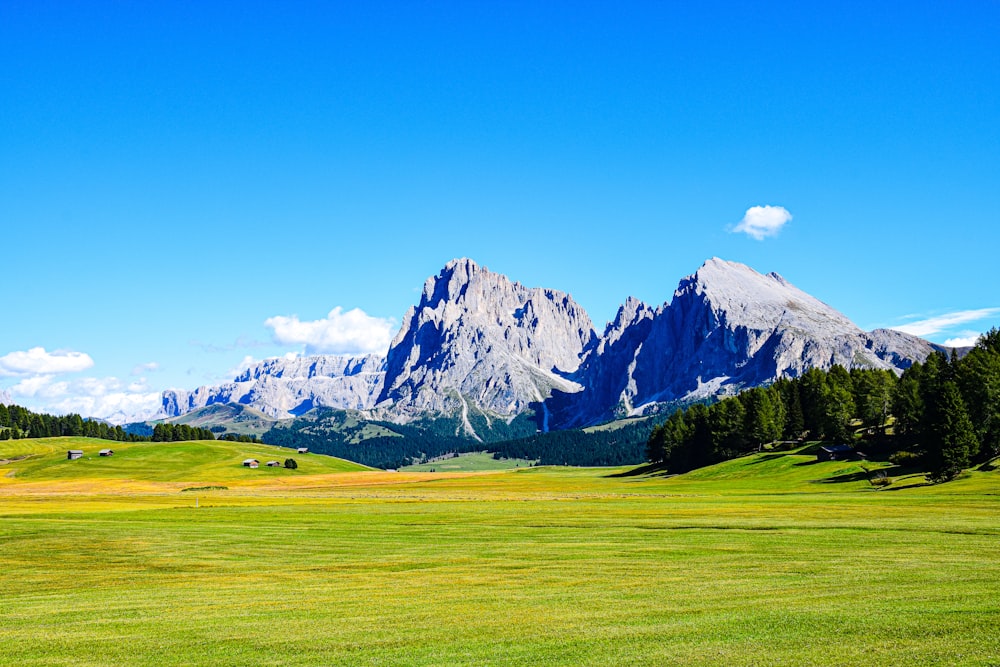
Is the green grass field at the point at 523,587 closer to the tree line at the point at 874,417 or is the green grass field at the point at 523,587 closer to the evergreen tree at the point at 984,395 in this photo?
the tree line at the point at 874,417

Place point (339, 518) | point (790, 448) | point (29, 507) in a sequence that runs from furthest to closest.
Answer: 1. point (790, 448)
2. point (29, 507)
3. point (339, 518)

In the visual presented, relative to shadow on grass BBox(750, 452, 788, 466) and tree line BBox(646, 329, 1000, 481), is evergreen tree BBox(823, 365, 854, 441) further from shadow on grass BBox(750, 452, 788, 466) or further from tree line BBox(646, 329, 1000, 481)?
shadow on grass BBox(750, 452, 788, 466)

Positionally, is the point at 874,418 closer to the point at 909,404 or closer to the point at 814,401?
the point at 814,401

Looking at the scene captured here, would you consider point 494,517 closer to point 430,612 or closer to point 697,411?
point 430,612

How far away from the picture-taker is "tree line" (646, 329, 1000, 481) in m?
86.9

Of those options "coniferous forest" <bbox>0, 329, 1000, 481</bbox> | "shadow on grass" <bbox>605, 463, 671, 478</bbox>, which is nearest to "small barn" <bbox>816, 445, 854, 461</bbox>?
"coniferous forest" <bbox>0, 329, 1000, 481</bbox>

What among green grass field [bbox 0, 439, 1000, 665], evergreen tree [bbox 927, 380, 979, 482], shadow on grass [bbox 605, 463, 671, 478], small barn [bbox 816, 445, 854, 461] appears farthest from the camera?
shadow on grass [bbox 605, 463, 671, 478]

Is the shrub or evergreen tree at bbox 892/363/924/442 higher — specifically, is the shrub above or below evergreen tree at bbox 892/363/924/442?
below

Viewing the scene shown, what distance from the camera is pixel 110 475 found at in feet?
624

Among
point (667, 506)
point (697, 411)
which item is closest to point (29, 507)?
point (667, 506)

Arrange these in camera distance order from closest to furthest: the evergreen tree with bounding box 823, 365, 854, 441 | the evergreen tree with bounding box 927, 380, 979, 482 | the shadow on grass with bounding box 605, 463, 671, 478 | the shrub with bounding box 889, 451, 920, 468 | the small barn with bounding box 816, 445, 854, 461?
the evergreen tree with bounding box 927, 380, 979, 482
the shrub with bounding box 889, 451, 920, 468
the small barn with bounding box 816, 445, 854, 461
the evergreen tree with bounding box 823, 365, 854, 441
the shadow on grass with bounding box 605, 463, 671, 478

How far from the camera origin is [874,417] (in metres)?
126

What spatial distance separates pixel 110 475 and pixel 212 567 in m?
172

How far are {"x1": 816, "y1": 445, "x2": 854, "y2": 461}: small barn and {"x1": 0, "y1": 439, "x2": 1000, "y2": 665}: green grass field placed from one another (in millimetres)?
47168
